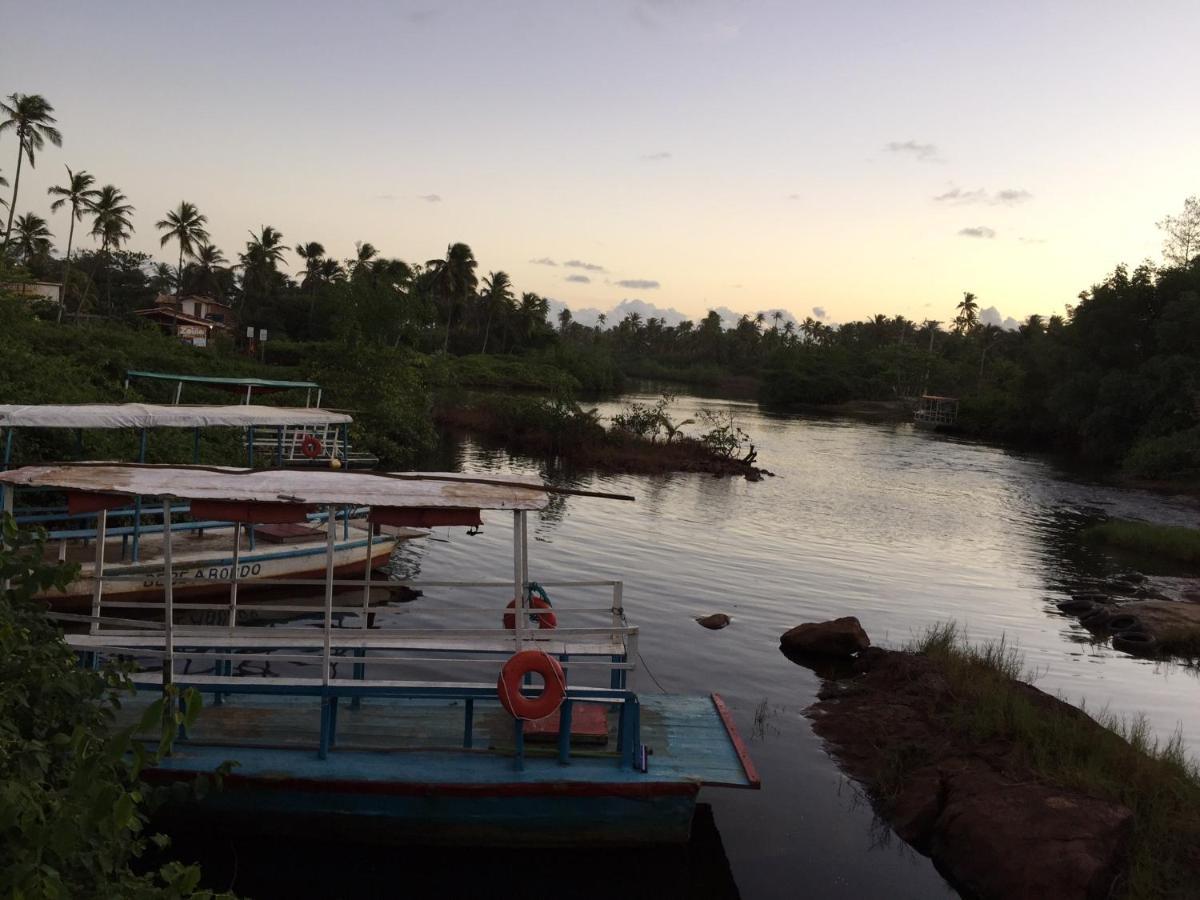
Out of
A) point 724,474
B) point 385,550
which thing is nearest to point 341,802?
point 385,550

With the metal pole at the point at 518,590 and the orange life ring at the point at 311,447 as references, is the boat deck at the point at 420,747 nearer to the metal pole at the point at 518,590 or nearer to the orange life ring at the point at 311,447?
the metal pole at the point at 518,590

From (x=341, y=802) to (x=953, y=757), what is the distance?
7.22m

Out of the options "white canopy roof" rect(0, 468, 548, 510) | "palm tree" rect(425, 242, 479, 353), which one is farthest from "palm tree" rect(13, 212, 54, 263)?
"white canopy roof" rect(0, 468, 548, 510)

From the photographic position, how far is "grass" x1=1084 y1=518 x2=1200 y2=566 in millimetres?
29328

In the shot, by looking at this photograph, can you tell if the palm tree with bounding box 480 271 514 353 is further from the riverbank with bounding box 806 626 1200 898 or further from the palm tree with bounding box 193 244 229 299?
the riverbank with bounding box 806 626 1200 898

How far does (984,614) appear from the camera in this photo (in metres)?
A: 21.1

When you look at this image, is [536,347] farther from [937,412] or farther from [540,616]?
[540,616]

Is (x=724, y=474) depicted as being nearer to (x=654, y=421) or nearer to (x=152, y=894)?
(x=654, y=421)

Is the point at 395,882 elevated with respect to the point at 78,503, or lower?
lower

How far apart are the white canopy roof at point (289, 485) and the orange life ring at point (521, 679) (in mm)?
1471

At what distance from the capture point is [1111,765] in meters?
10.2

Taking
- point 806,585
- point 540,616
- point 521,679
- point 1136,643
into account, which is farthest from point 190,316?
point 521,679

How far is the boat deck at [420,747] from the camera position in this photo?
8.72 m

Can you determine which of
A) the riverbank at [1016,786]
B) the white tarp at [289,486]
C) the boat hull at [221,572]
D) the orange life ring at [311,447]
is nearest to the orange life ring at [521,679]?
the white tarp at [289,486]
